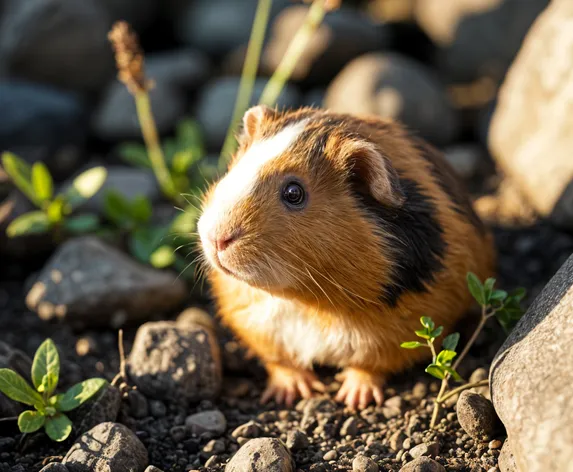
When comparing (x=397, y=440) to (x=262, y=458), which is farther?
(x=397, y=440)

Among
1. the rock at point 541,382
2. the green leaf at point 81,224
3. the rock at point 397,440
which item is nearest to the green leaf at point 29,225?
the green leaf at point 81,224

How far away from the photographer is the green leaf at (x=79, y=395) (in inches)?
157

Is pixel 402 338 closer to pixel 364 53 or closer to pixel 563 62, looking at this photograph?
pixel 563 62

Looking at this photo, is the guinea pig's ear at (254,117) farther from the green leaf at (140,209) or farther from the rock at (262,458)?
the rock at (262,458)

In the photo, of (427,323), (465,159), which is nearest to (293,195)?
(427,323)

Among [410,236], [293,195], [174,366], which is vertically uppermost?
[293,195]

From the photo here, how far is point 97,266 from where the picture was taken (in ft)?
17.4

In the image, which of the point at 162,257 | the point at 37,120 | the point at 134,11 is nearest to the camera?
the point at 162,257

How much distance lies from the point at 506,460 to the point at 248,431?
1.46 m

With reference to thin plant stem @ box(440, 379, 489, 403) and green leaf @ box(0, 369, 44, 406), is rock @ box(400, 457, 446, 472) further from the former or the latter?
green leaf @ box(0, 369, 44, 406)

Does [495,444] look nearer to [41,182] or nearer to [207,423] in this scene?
[207,423]

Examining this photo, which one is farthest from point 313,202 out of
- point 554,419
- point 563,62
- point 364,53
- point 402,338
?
point 364,53

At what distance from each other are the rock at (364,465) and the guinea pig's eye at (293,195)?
137cm

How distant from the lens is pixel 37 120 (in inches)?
273
